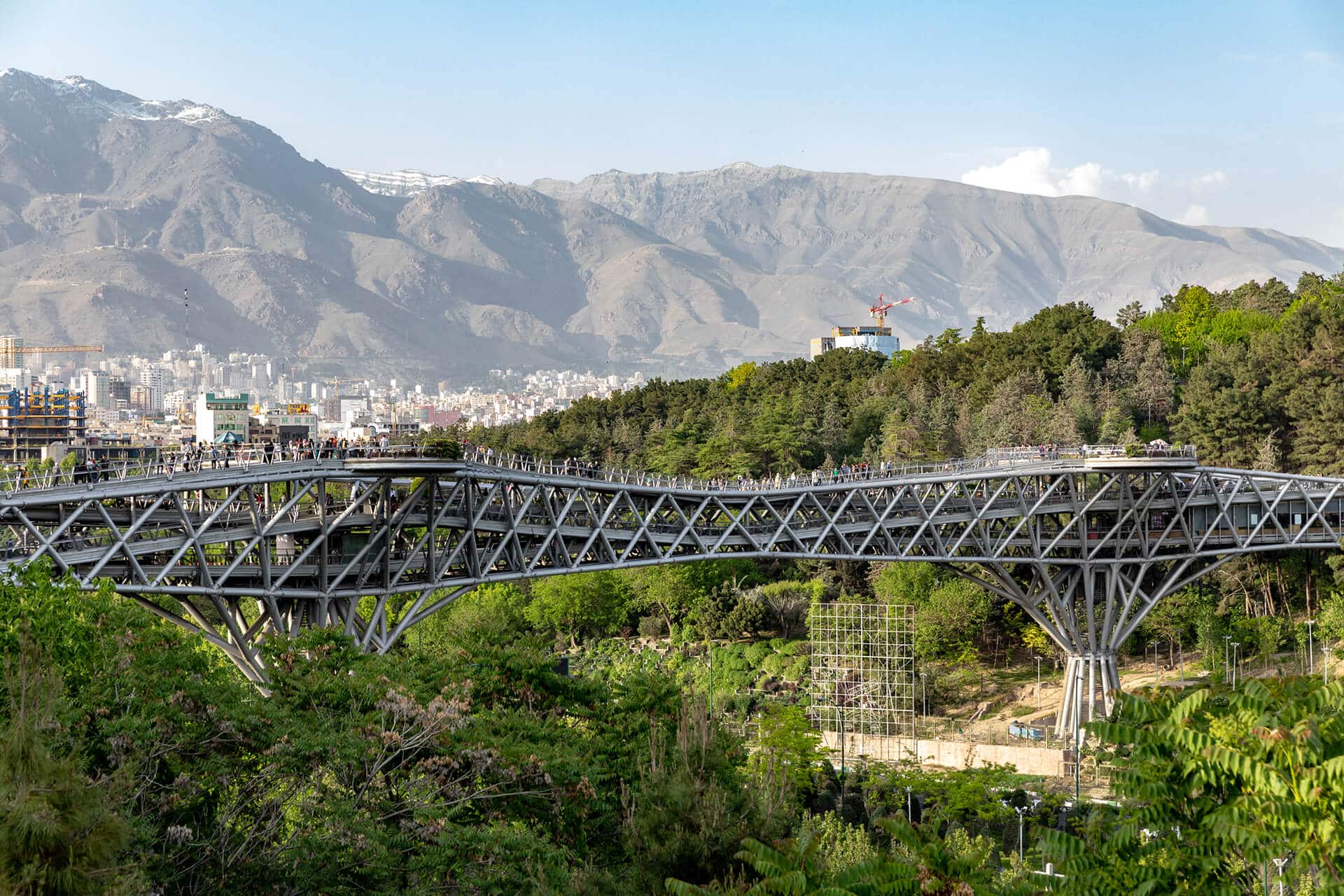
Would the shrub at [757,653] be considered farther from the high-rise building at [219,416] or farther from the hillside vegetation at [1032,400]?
the high-rise building at [219,416]

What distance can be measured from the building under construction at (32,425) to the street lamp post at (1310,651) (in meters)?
141

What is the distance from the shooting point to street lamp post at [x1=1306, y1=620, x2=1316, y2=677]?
65938 mm

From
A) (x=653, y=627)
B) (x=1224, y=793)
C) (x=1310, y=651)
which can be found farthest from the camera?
(x=653, y=627)

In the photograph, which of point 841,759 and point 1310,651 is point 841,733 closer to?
point 841,759

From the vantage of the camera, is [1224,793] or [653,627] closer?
[1224,793]

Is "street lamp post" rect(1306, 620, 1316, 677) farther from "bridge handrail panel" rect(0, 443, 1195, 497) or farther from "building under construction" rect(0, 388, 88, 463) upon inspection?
"building under construction" rect(0, 388, 88, 463)

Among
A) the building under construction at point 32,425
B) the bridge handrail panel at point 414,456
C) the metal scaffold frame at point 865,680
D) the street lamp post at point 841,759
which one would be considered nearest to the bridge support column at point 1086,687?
the metal scaffold frame at point 865,680

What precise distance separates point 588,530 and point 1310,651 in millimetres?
34947

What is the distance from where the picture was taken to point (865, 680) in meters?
67.6

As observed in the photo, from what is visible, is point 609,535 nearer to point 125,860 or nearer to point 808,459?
point 125,860

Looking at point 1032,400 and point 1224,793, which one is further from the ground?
point 1032,400

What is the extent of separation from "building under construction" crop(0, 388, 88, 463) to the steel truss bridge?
372 ft

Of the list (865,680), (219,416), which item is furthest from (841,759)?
(219,416)

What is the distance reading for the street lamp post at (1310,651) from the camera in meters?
65.9
